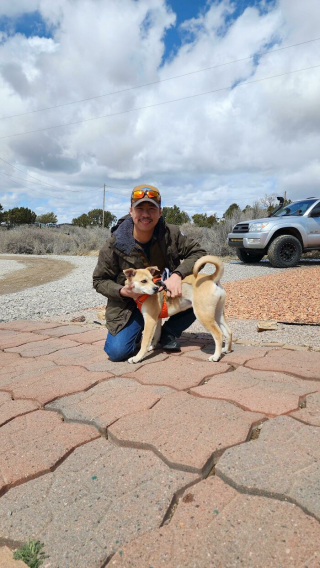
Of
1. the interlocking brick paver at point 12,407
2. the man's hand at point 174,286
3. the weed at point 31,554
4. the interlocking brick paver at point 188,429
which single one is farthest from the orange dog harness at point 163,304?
the weed at point 31,554

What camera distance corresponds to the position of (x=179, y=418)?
74.4 inches

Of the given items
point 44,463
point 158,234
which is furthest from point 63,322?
point 44,463

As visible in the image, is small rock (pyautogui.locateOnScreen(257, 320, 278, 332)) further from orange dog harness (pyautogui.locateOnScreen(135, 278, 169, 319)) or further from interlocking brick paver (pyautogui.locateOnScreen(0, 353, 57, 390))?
interlocking brick paver (pyautogui.locateOnScreen(0, 353, 57, 390))

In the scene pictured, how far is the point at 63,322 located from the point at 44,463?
10.5 feet

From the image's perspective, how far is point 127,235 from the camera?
3.11 metres

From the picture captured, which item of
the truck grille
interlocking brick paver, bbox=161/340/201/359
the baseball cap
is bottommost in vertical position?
interlocking brick paver, bbox=161/340/201/359

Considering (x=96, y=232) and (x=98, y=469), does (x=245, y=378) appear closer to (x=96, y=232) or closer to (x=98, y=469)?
(x=98, y=469)

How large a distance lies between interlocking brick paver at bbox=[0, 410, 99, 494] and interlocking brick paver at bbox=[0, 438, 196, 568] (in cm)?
5

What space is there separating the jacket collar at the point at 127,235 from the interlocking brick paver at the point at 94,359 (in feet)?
3.05

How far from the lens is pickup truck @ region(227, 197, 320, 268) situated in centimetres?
957

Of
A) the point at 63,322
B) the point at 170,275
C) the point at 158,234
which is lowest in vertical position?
the point at 63,322

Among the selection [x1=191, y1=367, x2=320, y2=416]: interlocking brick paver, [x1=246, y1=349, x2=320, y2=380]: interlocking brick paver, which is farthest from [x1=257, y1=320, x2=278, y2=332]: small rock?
[x1=191, y1=367, x2=320, y2=416]: interlocking brick paver

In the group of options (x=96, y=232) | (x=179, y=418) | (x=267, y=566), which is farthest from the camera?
(x=96, y=232)

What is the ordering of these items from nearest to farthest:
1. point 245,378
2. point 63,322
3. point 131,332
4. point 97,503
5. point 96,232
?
point 97,503, point 245,378, point 131,332, point 63,322, point 96,232
